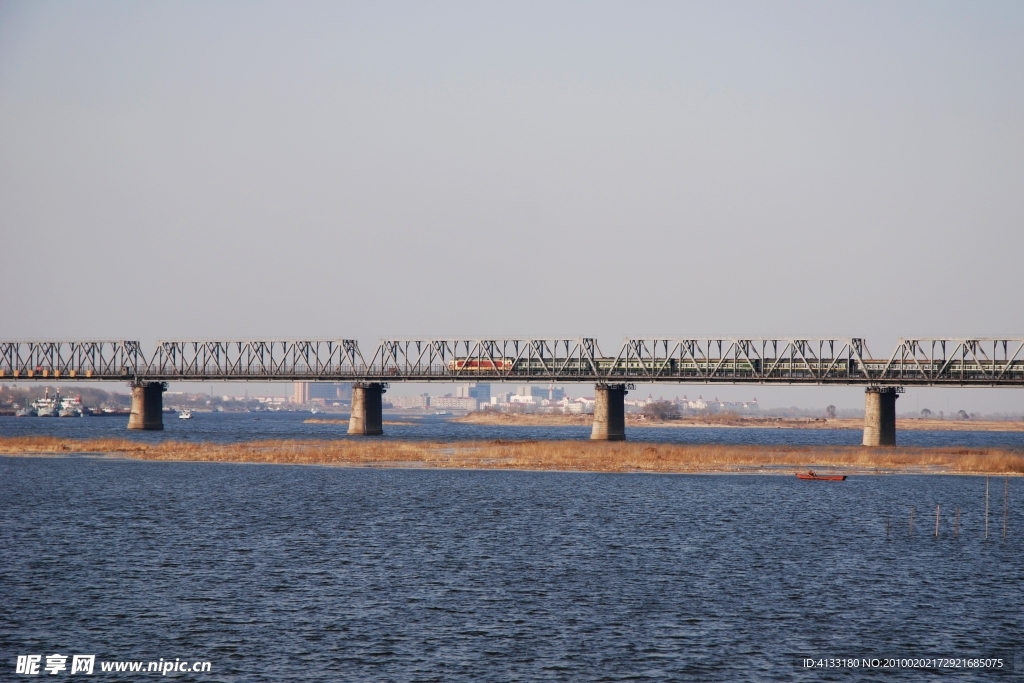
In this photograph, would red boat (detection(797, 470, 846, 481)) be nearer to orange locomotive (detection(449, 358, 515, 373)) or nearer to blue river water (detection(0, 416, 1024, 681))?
blue river water (detection(0, 416, 1024, 681))

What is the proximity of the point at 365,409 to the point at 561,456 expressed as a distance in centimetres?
5710

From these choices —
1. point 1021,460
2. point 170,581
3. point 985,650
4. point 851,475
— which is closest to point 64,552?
point 170,581

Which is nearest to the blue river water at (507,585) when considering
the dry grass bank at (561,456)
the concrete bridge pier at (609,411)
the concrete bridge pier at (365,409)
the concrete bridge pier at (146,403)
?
the dry grass bank at (561,456)

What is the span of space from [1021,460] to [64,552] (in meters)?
82.3

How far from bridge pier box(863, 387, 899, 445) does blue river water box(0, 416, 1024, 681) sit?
48.6 meters

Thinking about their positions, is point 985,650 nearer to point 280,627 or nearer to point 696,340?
point 280,627

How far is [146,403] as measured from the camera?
6998 inches

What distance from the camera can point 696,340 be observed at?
149625mm

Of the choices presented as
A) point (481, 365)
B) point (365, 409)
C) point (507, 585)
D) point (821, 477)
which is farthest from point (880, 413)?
point (507, 585)

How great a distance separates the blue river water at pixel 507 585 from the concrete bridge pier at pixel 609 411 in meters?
60.8

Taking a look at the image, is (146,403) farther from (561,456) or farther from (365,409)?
(561,456)

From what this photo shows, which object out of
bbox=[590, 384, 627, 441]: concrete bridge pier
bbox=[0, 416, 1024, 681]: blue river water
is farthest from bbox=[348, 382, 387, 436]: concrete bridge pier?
bbox=[0, 416, 1024, 681]: blue river water

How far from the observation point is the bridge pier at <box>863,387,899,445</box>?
406 ft

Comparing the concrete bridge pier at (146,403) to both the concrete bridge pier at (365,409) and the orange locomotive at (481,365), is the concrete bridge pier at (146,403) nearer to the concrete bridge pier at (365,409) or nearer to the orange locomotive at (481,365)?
the concrete bridge pier at (365,409)
